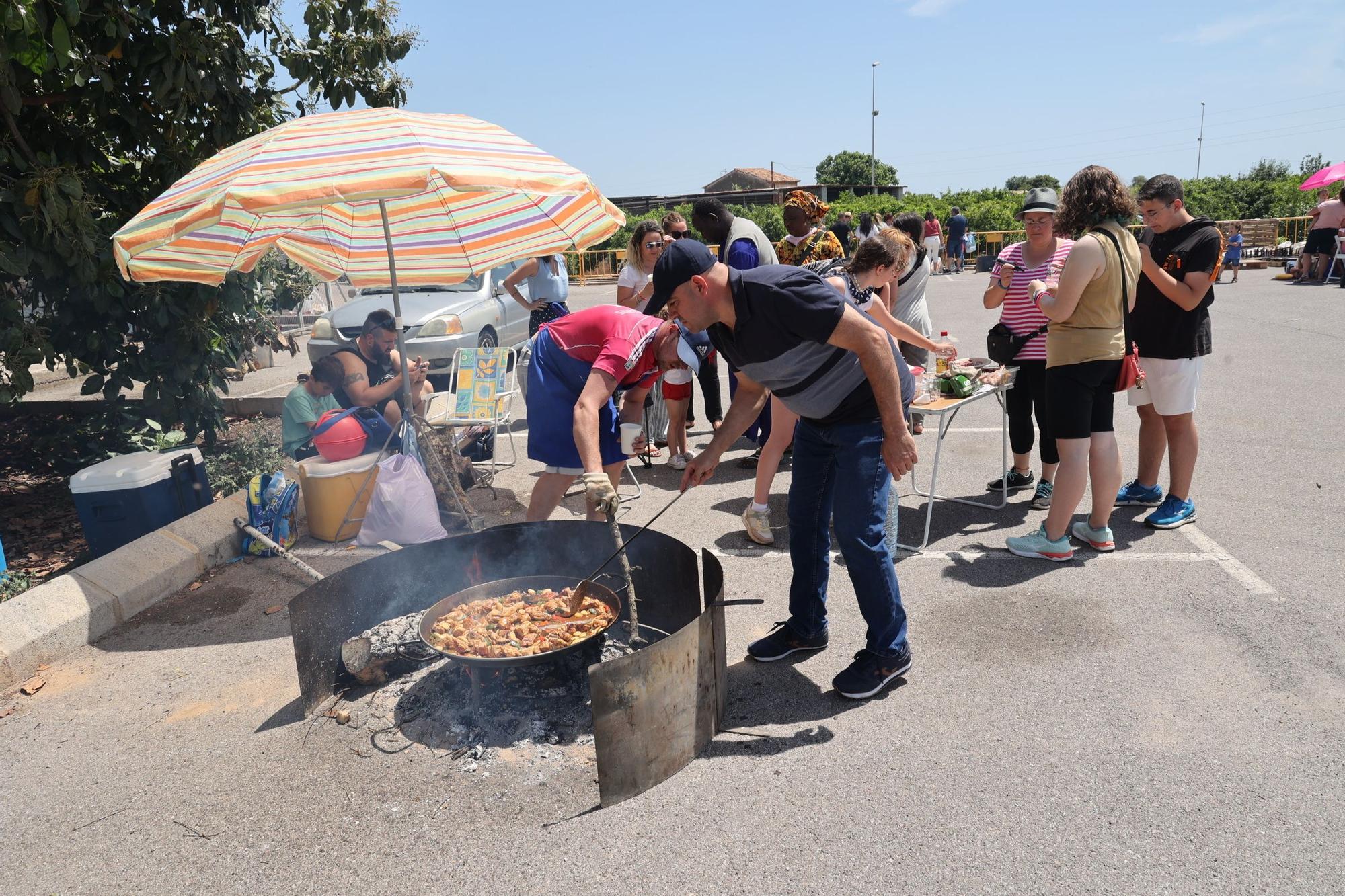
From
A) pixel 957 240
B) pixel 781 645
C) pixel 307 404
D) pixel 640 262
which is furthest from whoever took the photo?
pixel 957 240

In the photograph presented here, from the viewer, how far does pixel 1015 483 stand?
225 inches

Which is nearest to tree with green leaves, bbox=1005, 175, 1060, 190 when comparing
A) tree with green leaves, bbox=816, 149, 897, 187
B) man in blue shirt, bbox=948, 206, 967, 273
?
tree with green leaves, bbox=816, 149, 897, 187

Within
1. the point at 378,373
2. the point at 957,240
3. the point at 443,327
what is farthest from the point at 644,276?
the point at 957,240

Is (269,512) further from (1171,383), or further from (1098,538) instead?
(1171,383)

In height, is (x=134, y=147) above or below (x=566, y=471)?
above

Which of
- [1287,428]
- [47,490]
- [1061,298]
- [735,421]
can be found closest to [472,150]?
[735,421]

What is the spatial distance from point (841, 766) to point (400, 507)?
313 cm

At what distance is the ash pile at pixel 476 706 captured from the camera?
319 centimetres

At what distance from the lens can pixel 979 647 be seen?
12.2 ft

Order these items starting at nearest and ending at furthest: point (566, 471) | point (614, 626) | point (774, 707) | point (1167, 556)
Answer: point (774, 707) < point (614, 626) < point (566, 471) < point (1167, 556)

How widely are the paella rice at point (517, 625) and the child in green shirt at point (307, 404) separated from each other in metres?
2.57

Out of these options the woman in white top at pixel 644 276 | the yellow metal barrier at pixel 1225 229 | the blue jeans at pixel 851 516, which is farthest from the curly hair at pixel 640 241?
the yellow metal barrier at pixel 1225 229

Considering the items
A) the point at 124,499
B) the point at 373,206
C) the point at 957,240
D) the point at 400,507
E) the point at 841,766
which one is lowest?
the point at 841,766

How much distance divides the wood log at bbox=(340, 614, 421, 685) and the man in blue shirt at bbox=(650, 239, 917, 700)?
1578 mm
